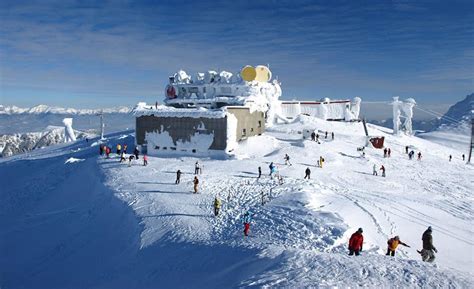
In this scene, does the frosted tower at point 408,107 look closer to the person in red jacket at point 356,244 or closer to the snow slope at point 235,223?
the snow slope at point 235,223

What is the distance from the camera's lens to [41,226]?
89.3 ft

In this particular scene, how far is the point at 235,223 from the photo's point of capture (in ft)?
69.8

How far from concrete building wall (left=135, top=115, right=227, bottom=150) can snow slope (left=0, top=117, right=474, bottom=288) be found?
7.83 feet

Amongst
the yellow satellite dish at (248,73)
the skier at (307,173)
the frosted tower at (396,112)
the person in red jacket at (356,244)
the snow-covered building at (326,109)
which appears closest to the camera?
the person in red jacket at (356,244)

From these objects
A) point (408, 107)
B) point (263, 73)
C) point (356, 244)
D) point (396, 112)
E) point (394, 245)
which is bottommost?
point (394, 245)

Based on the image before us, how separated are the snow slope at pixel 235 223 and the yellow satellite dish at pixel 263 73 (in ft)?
53.1

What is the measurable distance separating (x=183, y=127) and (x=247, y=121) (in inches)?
296

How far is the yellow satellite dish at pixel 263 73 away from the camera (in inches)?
2127

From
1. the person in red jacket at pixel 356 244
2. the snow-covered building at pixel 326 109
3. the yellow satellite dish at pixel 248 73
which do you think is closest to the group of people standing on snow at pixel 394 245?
the person in red jacket at pixel 356 244

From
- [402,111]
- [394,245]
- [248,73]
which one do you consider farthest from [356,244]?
[402,111]

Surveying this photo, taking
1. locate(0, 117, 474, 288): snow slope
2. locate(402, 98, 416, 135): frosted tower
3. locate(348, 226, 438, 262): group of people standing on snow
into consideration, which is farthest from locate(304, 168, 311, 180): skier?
locate(402, 98, 416, 135): frosted tower

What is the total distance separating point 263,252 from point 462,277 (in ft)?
22.2

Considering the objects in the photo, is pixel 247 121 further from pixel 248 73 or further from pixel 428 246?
pixel 428 246

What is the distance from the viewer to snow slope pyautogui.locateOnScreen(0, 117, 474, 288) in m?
14.1
